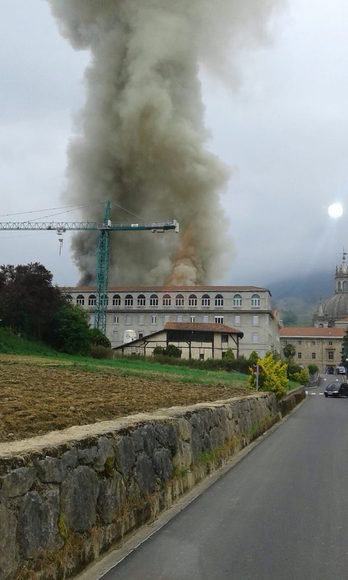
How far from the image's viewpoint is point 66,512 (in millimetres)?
4598

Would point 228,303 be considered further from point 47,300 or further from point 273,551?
point 273,551

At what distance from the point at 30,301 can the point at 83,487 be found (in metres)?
52.0

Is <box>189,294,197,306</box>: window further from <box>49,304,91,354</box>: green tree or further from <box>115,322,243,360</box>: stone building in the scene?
<box>49,304,91,354</box>: green tree

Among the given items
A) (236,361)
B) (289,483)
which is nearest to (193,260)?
(236,361)

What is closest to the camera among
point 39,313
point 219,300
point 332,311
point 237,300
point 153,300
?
point 39,313

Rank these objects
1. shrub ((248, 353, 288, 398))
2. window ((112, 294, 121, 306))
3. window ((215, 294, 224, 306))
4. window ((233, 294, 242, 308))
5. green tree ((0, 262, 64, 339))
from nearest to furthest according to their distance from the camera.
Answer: shrub ((248, 353, 288, 398)) < green tree ((0, 262, 64, 339)) < window ((233, 294, 242, 308)) < window ((215, 294, 224, 306)) < window ((112, 294, 121, 306))

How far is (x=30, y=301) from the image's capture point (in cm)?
5541

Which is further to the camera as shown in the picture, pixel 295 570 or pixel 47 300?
pixel 47 300

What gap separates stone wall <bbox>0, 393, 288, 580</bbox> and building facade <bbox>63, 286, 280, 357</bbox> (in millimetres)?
97634

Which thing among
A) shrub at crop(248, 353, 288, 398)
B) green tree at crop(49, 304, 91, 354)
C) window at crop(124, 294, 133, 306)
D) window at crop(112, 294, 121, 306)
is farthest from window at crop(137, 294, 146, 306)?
shrub at crop(248, 353, 288, 398)

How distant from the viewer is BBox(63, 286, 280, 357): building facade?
4141 inches

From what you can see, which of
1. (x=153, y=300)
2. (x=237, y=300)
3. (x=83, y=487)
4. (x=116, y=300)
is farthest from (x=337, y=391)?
(x=116, y=300)

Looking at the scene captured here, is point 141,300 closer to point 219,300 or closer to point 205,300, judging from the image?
point 205,300

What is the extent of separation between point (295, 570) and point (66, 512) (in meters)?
1.93
